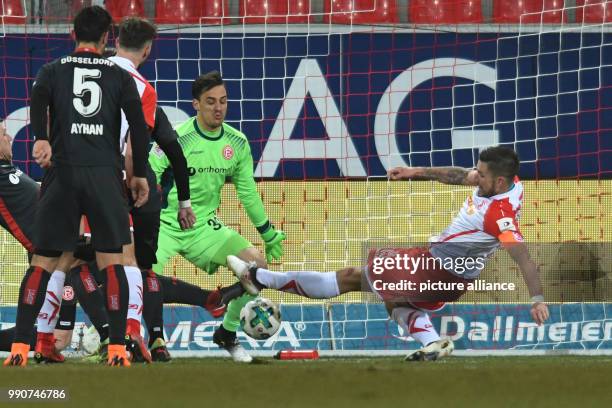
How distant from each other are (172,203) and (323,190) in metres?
2.26

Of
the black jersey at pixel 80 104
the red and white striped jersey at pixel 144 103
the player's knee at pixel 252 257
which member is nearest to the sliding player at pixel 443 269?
the player's knee at pixel 252 257

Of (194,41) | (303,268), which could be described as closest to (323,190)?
(303,268)

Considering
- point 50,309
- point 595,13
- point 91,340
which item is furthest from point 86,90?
point 595,13

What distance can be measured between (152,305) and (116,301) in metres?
1.53

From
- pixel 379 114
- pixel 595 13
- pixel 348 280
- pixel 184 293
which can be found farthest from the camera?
pixel 595 13

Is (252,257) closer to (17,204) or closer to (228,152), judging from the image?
(228,152)

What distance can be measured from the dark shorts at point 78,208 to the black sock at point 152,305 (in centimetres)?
151

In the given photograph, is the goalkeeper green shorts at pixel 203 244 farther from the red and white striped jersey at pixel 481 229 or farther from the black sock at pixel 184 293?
the red and white striped jersey at pixel 481 229

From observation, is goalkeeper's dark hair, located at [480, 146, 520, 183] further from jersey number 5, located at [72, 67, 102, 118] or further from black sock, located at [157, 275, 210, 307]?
jersey number 5, located at [72, 67, 102, 118]

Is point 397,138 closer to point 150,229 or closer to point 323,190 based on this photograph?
point 323,190

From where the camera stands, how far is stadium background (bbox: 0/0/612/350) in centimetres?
1043

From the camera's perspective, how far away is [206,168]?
8.42m

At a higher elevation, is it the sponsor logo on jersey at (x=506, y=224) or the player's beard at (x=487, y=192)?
the player's beard at (x=487, y=192)

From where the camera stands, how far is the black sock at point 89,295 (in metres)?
7.41
